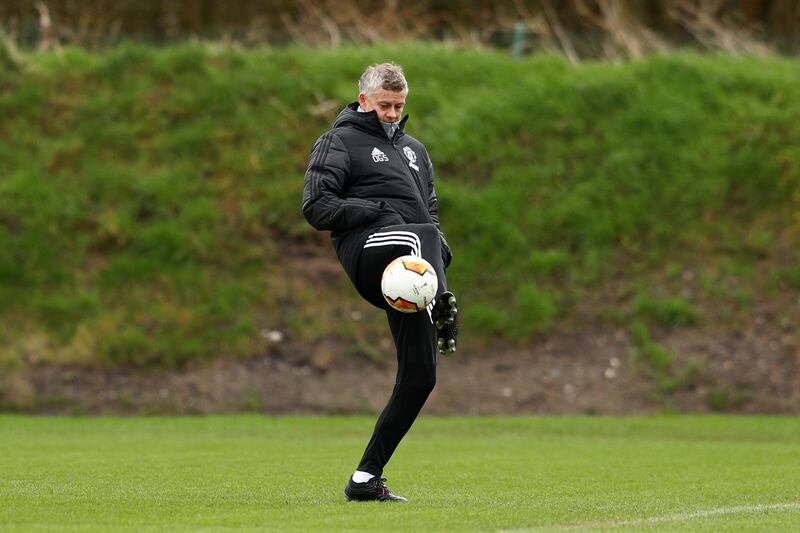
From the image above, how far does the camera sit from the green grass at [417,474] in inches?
283

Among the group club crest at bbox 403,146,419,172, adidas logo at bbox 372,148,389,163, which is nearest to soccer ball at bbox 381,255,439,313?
adidas logo at bbox 372,148,389,163

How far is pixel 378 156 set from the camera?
8.21 meters

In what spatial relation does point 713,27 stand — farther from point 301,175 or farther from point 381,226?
point 381,226

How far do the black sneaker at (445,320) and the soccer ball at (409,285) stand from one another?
12 centimetres

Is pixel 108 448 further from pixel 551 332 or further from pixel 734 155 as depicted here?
pixel 734 155

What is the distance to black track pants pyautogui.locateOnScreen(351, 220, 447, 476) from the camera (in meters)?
7.99

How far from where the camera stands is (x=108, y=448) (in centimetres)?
1280

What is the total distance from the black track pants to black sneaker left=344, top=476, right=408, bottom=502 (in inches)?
2.8

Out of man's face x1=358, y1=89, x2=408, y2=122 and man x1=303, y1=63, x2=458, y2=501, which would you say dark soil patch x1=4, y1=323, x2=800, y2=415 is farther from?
man's face x1=358, y1=89, x2=408, y2=122

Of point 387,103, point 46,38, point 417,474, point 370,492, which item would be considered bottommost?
point 417,474

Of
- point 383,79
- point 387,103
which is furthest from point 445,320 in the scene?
point 383,79

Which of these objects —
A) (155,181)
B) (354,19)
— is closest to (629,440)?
(155,181)

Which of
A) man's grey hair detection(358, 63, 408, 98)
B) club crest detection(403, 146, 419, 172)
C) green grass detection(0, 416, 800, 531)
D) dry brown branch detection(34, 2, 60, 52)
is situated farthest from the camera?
dry brown branch detection(34, 2, 60, 52)

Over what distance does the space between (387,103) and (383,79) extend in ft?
0.49
